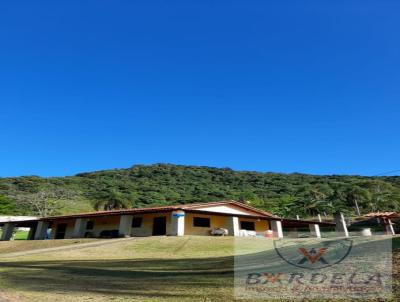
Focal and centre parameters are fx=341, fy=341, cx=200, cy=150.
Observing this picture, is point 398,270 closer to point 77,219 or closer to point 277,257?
point 277,257

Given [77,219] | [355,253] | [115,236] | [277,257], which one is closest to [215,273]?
[277,257]

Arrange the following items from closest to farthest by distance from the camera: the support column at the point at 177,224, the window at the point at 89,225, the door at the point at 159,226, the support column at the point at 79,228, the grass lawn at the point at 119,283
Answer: the grass lawn at the point at 119,283
the support column at the point at 177,224
the door at the point at 159,226
the support column at the point at 79,228
the window at the point at 89,225

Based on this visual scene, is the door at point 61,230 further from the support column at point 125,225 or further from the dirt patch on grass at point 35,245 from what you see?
the support column at point 125,225

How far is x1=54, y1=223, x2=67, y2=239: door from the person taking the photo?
40.9 meters

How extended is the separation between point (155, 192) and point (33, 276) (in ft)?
297

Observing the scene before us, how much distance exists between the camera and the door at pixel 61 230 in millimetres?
40938

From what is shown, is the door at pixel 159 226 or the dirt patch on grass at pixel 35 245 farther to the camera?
the door at pixel 159 226

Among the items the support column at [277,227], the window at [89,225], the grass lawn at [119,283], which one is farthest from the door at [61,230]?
the grass lawn at [119,283]

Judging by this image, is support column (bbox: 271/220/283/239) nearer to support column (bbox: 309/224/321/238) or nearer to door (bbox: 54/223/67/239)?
support column (bbox: 309/224/321/238)

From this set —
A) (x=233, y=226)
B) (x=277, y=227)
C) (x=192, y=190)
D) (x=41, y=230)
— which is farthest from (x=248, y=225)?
(x=192, y=190)

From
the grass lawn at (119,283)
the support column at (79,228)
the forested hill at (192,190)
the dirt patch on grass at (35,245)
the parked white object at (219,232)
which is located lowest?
the grass lawn at (119,283)

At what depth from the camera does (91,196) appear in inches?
3625

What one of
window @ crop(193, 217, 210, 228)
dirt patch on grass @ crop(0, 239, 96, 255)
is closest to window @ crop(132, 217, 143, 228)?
window @ crop(193, 217, 210, 228)

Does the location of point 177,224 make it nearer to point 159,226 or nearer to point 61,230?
point 159,226
